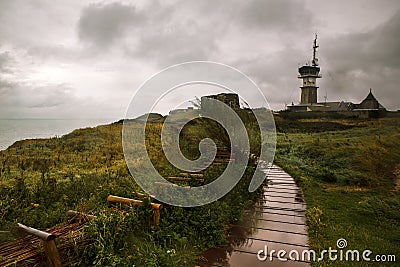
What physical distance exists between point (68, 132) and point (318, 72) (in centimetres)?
4440

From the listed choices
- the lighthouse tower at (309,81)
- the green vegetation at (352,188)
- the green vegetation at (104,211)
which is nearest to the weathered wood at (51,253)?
the green vegetation at (104,211)

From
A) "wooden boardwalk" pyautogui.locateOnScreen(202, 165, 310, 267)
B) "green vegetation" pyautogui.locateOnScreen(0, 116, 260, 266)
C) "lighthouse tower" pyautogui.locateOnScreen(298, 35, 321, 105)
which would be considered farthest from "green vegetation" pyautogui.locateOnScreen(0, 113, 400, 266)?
"lighthouse tower" pyautogui.locateOnScreen(298, 35, 321, 105)

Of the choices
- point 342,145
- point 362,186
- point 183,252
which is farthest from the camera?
point 342,145

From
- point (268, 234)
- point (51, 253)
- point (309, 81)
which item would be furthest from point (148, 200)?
point (309, 81)

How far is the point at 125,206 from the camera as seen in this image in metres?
3.80

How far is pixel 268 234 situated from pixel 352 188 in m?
4.57

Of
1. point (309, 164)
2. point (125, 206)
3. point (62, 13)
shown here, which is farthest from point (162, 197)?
point (309, 164)

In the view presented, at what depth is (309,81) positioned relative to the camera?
44.8 m

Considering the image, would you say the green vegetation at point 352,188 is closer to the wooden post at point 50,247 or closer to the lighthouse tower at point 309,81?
the wooden post at point 50,247

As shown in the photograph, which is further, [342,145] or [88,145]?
[342,145]

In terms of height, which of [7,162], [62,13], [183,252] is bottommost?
[183,252]

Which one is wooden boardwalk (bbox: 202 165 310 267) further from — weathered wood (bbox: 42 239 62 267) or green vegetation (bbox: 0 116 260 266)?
weathered wood (bbox: 42 239 62 267)

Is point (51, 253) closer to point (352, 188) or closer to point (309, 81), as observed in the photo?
point (352, 188)

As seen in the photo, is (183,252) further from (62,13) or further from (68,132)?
(68,132)
